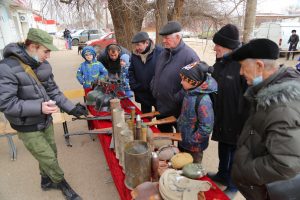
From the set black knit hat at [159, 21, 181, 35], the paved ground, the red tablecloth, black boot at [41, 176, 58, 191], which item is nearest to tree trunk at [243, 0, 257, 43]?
the paved ground

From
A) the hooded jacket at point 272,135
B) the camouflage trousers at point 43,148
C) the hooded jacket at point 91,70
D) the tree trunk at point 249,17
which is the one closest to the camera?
the hooded jacket at point 272,135

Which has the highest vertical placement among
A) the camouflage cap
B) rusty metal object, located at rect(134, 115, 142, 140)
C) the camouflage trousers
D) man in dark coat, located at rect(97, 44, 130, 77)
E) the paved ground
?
the camouflage cap

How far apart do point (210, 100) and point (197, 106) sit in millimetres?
128

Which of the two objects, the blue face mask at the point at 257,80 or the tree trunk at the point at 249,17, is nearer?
the blue face mask at the point at 257,80

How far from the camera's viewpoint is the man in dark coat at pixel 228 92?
220 cm

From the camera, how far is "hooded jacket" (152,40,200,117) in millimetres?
2518

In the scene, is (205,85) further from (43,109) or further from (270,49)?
(43,109)

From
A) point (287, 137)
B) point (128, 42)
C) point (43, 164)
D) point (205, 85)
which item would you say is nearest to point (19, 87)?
point (43, 164)

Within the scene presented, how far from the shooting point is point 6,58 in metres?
2.00

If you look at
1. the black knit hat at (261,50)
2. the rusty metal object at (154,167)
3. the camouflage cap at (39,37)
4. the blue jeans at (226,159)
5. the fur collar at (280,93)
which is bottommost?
the blue jeans at (226,159)

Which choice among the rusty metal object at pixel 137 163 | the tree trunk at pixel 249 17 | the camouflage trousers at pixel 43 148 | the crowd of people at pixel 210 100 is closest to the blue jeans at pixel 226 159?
the crowd of people at pixel 210 100

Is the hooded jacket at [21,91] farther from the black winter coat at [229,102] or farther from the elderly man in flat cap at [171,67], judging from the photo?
the black winter coat at [229,102]

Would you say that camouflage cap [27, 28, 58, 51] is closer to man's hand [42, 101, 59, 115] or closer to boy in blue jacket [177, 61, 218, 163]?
man's hand [42, 101, 59, 115]

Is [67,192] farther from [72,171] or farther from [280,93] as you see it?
[280,93]
